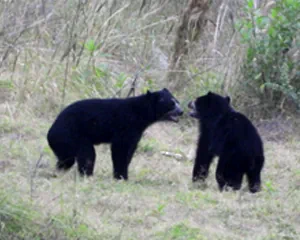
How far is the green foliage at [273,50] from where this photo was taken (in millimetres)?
11531

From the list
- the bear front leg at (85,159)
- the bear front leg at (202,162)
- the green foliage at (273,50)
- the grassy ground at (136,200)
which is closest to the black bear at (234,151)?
the bear front leg at (202,162)

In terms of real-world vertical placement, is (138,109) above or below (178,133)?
above

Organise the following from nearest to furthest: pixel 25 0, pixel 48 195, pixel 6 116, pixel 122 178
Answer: pixel 48 195 < pixel 122 178 < pixel 6 116 < pixel 25 0

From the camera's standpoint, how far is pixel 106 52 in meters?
13.4

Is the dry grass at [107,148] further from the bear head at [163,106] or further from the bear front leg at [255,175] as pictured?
the bear head at [163,106]

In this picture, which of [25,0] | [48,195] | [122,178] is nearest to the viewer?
[48,195]

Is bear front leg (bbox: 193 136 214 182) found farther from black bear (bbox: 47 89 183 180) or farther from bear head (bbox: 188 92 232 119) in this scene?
black bear (bbox: 47 89 183 180)

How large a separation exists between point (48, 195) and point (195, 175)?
2.33m

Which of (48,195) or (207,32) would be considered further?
(207,32)

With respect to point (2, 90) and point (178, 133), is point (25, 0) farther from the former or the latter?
point (178, 133)

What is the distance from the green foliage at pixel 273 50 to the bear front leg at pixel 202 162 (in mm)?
2772

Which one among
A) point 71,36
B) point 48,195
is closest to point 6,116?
point 71,36

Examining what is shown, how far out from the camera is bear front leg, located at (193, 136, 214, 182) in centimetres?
910

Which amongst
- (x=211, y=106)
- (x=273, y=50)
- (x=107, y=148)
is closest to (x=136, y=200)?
(x=211, y=106)
